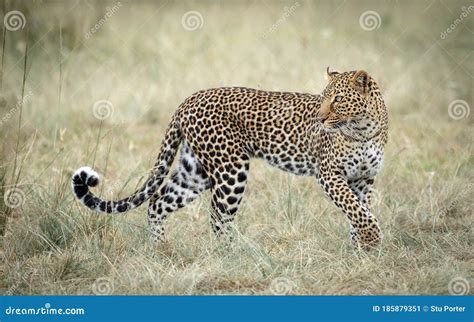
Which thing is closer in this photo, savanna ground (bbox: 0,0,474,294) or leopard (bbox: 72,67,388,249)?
savanna ground (bbox: 0,0,474,294)

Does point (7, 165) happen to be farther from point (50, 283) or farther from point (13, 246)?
point (50, 283)

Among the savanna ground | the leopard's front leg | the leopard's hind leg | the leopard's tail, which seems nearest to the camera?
the savanna ground

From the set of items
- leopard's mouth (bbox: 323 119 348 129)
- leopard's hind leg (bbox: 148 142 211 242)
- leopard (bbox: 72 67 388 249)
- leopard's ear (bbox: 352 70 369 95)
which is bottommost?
leopard's hind leg (bbox: 148 142 211 242)

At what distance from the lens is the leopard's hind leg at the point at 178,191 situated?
7746mm

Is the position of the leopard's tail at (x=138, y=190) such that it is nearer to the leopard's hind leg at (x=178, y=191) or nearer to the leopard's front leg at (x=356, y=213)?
the leopard's hind leg at (x=178, y=191)

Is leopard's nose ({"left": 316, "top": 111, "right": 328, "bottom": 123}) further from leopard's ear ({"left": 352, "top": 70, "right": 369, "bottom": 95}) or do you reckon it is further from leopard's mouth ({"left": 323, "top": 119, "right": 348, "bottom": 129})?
leopard's ear ({"left": 352, "top": 70, "right": 369, "bottom": 95})

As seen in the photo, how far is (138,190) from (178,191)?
0.36 m

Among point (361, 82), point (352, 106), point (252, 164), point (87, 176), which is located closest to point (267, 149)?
point (352, 106)

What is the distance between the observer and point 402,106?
11.6m

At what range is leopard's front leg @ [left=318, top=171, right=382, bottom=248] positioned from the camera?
6.98 m

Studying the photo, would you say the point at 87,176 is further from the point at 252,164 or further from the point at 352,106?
the point at 252,164

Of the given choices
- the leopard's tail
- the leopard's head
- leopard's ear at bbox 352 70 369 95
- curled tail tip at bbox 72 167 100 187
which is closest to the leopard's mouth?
the leopard's head

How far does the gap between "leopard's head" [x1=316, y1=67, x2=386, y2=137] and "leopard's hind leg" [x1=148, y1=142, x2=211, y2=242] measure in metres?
1.30

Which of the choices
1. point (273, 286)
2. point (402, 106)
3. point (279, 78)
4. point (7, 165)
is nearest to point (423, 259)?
point (273, 286)
